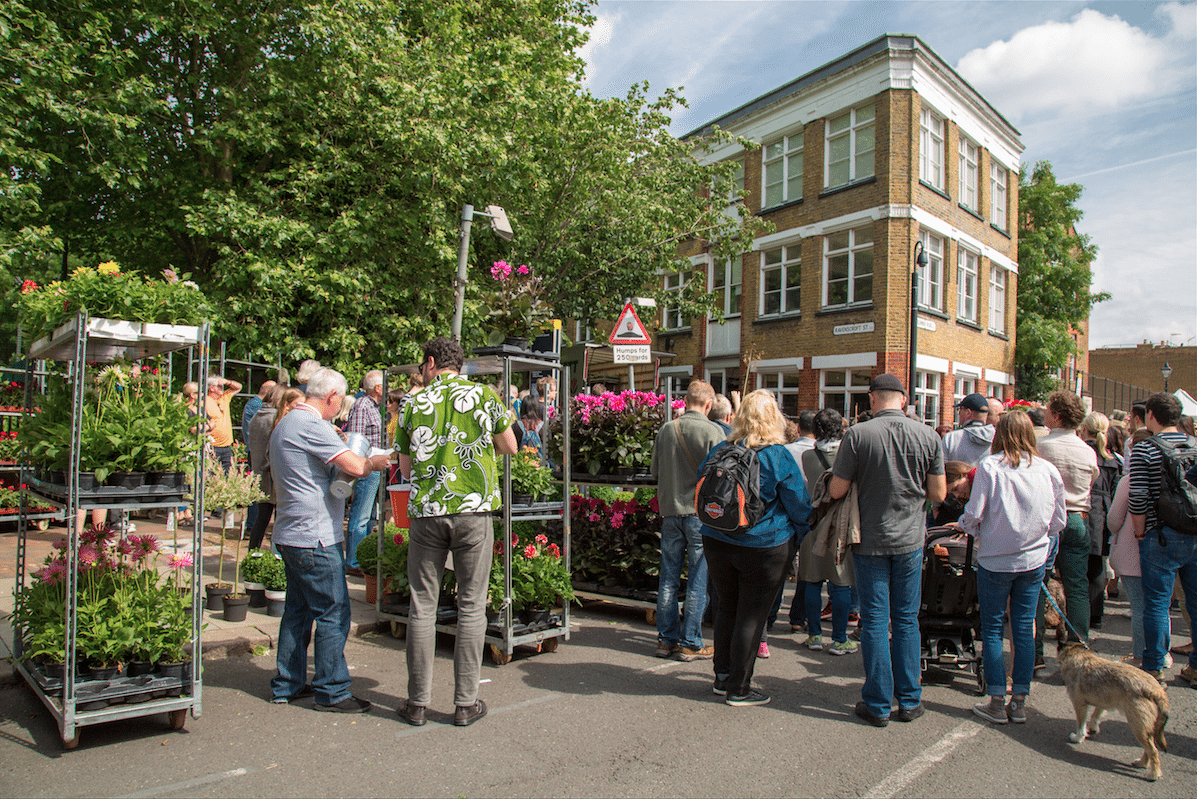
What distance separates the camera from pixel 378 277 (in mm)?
12609

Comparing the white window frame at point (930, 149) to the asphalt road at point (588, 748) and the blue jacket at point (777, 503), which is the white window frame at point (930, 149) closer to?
the asphalt road at point (588, 748)

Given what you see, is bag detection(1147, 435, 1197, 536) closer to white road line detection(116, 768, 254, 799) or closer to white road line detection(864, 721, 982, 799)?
white road line detection(864, 721, 982, 799)

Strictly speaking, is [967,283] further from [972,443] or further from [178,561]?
[178,561]

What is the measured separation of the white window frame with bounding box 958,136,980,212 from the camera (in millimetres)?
22141

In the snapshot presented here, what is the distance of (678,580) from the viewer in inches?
231

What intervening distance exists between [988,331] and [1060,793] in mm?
21983

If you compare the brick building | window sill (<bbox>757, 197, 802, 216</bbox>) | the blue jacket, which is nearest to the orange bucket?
the blue jacket

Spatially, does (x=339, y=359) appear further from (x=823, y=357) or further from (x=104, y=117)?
(x=823, y=357)

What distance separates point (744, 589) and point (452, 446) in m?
1.97

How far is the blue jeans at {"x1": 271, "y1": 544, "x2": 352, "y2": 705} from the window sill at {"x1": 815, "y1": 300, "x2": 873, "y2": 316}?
17533 millimetres

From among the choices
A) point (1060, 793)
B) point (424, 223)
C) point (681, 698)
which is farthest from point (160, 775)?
point (424, 223)

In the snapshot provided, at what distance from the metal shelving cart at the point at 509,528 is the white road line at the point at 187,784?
1922mm

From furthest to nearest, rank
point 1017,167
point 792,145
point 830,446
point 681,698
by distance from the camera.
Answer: point 1017,167 < point 792,145 < point 830,446 < point 681,698

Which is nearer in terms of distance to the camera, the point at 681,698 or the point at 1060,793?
the point at 1060,793
